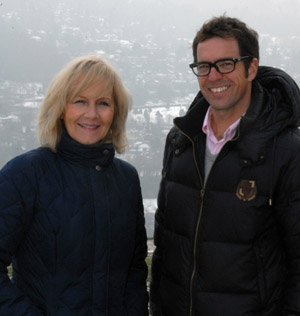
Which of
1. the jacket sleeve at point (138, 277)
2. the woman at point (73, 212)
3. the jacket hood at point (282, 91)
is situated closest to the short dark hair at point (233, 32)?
the jacket hood at point (282, 91)

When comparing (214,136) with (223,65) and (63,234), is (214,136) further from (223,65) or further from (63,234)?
(63,234)

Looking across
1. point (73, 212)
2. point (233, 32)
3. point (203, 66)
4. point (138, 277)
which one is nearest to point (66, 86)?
point (73, 212)

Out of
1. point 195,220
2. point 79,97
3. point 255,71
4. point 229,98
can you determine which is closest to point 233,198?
point 195,220

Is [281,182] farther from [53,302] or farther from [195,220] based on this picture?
[53,302]

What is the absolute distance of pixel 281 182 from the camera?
4.85 metres

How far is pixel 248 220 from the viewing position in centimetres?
499

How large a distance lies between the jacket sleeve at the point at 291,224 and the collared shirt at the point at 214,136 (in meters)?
0.87

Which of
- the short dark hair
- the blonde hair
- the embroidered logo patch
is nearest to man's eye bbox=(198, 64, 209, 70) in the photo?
the short dark hair

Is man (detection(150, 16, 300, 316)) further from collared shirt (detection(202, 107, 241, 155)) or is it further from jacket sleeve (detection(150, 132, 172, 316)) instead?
jacket sleeve (detection(150, 132, 172, 316))

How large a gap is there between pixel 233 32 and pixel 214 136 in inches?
51.3

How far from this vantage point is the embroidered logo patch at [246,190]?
4.99 metres

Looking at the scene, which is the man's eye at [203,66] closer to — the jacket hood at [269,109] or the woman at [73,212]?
the jacket hood at [269,109]

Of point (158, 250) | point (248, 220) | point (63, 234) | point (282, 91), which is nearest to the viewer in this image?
point (63, 234)

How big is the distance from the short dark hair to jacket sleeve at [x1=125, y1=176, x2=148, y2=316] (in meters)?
2.14
